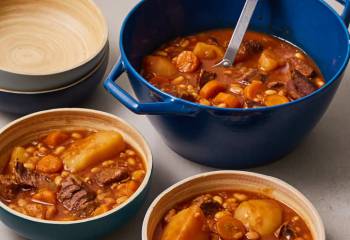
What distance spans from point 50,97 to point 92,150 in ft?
0.83

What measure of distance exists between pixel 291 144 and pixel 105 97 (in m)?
0.57

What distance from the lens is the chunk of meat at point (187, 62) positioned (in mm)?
2027

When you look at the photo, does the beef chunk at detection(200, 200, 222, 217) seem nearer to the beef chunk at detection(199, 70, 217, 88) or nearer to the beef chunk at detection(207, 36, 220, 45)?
the beef chunk at detection(199, 70, 217, 88)

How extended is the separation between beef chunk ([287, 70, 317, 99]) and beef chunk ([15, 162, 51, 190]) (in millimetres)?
633

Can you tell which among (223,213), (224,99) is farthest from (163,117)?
(223,213)

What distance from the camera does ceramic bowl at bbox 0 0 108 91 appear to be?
201 cm

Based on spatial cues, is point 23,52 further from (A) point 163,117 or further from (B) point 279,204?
(B) point 279,204

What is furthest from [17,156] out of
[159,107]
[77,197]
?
[159,107]

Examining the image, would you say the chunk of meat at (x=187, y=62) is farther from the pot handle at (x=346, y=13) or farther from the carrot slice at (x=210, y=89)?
the pot handle at (x=346, y=13)

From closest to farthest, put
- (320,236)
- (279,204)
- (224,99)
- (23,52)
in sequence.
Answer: (320,236)
(279,204)
(224,99)
(23,52)

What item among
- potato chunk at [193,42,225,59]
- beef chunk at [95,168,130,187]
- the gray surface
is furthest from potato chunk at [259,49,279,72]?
beef chunk at [95,168,130,187]

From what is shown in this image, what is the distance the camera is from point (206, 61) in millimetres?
2072

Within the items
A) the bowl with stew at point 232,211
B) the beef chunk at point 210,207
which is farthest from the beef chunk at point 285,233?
the beef chunk at point 210,207

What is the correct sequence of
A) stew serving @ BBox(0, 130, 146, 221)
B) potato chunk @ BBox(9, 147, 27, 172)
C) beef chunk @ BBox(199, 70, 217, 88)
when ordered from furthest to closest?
beef chunk @ BBox(199, 70, 217, 88) → potato chunk @ BBox(9, 147, 27, 172) → stew serving @ BBox(0, 130, 146, 221)
